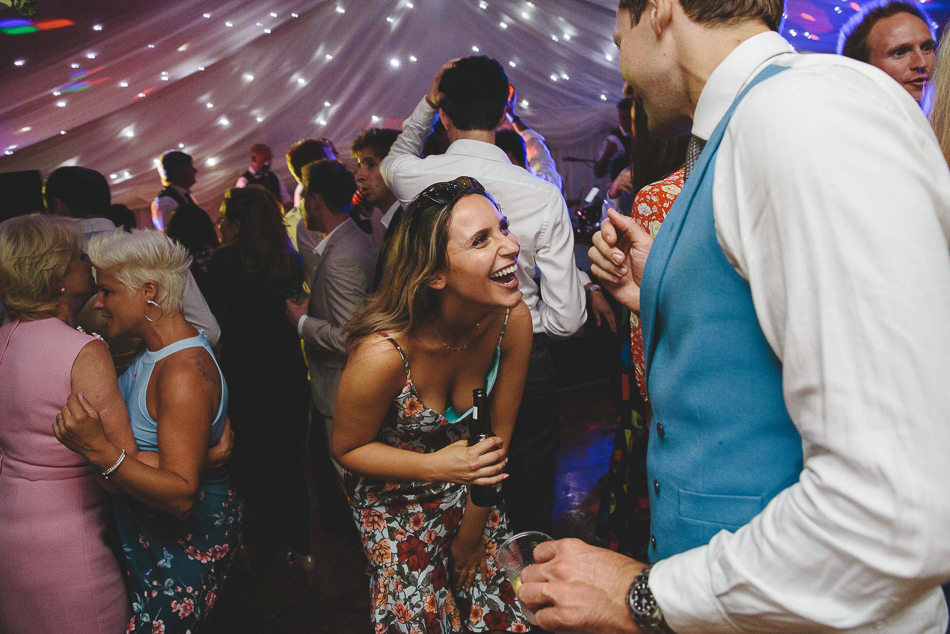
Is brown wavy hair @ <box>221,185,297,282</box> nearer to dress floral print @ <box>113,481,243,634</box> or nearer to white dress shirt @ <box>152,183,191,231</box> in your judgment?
dress floral print @ <box>113,481,243,634</box>

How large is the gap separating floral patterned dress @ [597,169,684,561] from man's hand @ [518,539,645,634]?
117 centimetres

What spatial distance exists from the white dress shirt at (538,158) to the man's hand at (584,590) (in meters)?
3.23

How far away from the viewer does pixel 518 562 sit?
1.21 m

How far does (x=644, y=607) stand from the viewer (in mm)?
704

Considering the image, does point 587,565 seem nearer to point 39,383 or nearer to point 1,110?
point 39,383

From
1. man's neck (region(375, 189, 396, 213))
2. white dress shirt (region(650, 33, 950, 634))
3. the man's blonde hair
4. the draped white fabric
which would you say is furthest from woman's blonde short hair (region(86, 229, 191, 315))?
the man's blonde hair

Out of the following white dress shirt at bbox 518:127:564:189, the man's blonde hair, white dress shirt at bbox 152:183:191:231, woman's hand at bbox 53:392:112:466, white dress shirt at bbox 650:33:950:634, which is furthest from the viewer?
white dress shirt at bbox 152:183:191:231

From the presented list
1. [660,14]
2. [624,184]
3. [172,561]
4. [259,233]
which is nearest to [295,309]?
[259,233]

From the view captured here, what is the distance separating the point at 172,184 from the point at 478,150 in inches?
143

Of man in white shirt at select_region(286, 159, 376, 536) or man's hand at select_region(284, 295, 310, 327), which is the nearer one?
man in white shirt at select_region(286, 159, 376, 536)

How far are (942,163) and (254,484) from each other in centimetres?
328

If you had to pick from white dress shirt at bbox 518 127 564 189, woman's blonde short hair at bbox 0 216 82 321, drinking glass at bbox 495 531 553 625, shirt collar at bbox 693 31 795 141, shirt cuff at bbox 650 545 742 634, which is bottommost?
white dress shirt at bbox 518 127 564 189

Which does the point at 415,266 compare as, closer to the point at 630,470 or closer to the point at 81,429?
the point at 81,429

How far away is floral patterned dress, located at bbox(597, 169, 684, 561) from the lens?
205 centimetres
